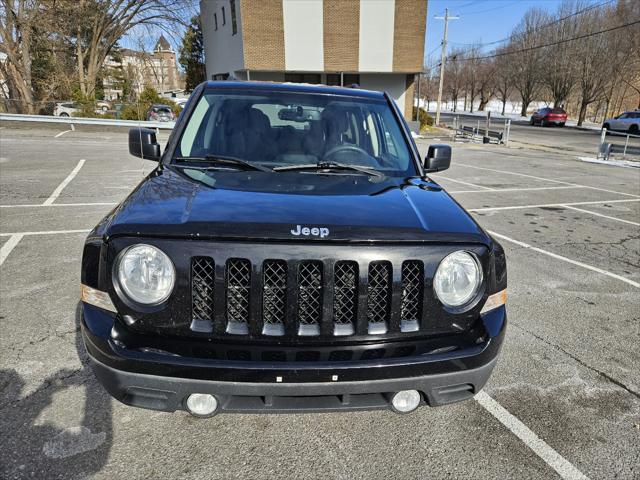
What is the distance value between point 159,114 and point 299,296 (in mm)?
23629

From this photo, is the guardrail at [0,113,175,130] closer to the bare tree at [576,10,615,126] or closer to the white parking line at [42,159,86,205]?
the white parking line at [42,159,86,205]

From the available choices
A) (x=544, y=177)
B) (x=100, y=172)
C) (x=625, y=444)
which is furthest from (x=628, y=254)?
(x=100, y=172)

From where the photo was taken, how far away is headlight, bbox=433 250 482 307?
1.99m

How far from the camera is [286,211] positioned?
203cm

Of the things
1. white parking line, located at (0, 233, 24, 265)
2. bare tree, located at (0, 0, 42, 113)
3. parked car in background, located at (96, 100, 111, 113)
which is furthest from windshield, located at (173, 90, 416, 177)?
bare tree, located at (0, 0, 42, 113)

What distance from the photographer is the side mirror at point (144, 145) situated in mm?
3199

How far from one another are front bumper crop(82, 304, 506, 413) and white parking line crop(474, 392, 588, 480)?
2.50 ft

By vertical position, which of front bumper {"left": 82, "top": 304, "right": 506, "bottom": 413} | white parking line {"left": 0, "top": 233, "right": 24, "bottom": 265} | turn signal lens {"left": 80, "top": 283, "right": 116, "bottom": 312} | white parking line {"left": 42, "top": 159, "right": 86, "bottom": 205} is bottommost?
white parking line {"left": 0, "top": 233, "right": 24, "bottom": 265}

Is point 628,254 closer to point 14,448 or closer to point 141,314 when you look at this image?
point 141,314

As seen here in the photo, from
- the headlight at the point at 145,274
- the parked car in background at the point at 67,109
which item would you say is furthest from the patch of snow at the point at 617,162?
the parked car in background at the point at 67,109

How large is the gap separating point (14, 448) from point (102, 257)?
1140 millimetres

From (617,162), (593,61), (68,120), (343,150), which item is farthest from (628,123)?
(343,150)

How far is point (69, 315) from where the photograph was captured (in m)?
3.59

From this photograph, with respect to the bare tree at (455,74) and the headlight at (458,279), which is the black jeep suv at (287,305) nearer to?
the headlight at (458,279)
